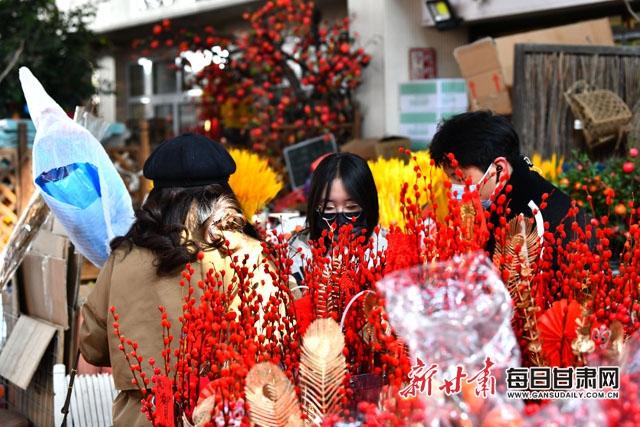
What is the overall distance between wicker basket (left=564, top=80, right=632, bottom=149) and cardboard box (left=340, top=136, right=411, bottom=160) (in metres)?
1.43

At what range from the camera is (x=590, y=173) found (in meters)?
5.11

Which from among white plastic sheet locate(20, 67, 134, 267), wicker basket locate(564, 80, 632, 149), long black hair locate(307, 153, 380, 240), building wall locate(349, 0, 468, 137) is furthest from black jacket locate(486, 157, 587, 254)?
building wall locate(349, 0, 468, 137)

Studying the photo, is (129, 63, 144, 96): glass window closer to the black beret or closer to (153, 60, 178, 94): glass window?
(153, 60, 178, 94): glass window

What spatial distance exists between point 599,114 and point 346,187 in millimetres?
3306

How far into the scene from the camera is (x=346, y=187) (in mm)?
2895

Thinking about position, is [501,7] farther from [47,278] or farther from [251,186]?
[47,278]

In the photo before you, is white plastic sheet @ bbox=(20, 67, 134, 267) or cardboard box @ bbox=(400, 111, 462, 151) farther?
cardboard box @ bbox=(400, 111, 462, 151)

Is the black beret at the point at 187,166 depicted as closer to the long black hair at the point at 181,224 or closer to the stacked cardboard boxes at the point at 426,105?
the long black hair at the point at 181,224

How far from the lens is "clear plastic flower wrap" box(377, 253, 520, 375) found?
4.02 feet

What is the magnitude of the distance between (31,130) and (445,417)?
28.1ft

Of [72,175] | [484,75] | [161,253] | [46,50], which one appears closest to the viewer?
[161,253]

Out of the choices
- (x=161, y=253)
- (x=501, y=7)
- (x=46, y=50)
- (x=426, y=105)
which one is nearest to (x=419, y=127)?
(x=426, y=105)

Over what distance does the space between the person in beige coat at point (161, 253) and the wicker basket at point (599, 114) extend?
12.4 ft

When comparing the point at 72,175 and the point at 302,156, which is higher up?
the point at 72,175
